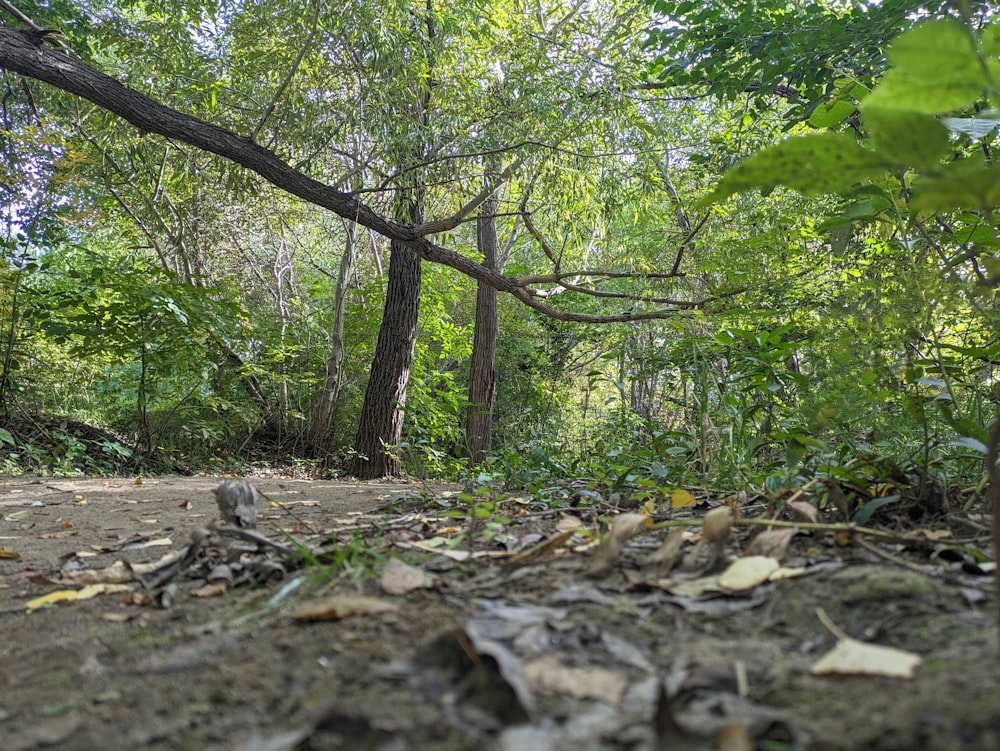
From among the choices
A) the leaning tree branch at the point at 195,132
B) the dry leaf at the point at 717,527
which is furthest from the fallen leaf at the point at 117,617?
the leaning tree branch at the point at 195,132

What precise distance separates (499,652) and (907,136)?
0.75 meters

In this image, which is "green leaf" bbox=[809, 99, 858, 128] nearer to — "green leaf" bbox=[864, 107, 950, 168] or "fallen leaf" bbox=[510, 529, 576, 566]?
"green leaf" bbox=[864, 107, 950, 168]

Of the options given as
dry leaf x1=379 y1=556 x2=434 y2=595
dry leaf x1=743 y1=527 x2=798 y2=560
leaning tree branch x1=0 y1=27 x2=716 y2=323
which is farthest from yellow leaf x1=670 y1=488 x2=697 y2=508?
leaning tree branch x1=0 y1=27 x2=716 y2=323

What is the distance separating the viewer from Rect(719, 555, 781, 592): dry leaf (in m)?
1.00

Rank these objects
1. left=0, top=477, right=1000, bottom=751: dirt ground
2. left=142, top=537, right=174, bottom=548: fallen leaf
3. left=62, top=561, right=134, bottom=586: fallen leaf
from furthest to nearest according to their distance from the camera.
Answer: left=142, top=537, right=174, bottom=548: fallen leaf → left=62, top=561, right=134, bottom=586: fallen leaf → left=0, top=477, right=1000, bottom=751: dirt ground

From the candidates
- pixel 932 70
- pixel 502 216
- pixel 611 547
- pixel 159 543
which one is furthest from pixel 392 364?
pixel 932 70

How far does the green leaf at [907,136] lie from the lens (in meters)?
0.67

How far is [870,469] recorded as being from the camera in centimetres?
148

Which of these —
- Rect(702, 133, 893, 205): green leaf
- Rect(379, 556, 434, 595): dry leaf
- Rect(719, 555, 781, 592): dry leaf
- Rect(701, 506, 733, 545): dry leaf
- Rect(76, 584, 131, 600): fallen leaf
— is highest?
Rect(702, 133, 893, 205): green leaf

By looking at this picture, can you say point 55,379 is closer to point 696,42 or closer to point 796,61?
point 696,42

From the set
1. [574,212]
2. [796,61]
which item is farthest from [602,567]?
[574,212]

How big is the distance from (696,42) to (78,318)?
5686 millimetres

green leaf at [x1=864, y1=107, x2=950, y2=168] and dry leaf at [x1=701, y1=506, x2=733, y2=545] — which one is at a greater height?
green leaf at [x1=864, y1=107, x2=950, y2=168]

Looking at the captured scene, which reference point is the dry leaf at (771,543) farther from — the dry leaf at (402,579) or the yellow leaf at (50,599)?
the yellow leaf at (50,599)
